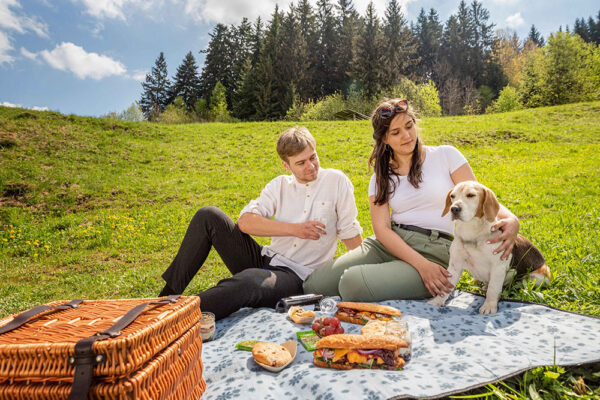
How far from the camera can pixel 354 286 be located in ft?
11.0

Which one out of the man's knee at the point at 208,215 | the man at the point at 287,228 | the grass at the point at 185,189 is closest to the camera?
the man at the point at 287,228

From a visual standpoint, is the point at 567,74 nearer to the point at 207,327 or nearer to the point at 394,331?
the point at 394,331

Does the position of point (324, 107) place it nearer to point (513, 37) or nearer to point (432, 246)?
point (432, 246)

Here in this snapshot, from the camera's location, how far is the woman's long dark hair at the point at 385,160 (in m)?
3.56

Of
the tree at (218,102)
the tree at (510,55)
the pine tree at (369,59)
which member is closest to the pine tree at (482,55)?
the tree at (510,55)

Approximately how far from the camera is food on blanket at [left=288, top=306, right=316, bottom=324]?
3006 mm

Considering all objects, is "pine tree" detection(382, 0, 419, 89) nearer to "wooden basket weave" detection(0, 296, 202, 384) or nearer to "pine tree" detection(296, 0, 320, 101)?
"pine tree" detection(296, 0, 320, 101)

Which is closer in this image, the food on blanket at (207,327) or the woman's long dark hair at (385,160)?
the food on blanket at (207,327)

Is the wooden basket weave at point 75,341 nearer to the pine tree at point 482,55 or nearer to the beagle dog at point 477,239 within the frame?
the beagle dog at point 477,239

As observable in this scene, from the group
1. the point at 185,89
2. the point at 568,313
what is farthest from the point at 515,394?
the point at 185,89

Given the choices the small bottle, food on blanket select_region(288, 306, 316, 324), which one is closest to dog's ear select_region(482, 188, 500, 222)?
the small bottle

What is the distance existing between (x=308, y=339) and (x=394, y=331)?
0.62 m

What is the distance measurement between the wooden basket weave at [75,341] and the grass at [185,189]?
1.62 m

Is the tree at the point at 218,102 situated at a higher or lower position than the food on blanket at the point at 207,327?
higher
